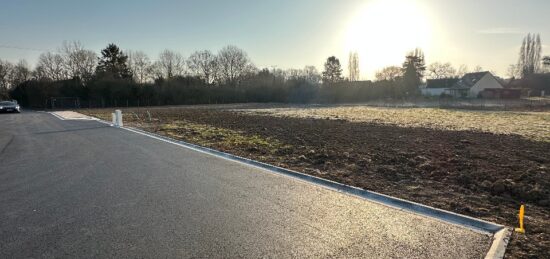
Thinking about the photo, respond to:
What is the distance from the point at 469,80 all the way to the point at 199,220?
7657 cm

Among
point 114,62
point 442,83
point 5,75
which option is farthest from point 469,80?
point 5,75

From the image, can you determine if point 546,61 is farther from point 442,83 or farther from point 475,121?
point 475,121

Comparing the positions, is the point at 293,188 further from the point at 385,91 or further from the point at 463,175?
the point at 385,91

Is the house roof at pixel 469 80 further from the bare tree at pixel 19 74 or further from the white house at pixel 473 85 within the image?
the bare tree at pixel 19 74

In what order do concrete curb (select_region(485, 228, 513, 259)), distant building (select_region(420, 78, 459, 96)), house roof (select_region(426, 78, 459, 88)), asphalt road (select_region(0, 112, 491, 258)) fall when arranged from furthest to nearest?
house roof (select_region(426, 78, 459, 88))
distant building (select_region(420, 78, 459, 96))
asphalt road (select_region(0, 112, 491, 258))
concrete curb (select_region(485, 228, 513, 259))

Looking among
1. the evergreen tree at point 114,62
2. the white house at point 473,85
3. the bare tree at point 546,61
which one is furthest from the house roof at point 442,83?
the evergreen tree at point 114,62

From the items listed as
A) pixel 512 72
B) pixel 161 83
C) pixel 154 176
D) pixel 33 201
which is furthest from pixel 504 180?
pixel 512 72

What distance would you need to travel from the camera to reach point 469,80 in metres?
69.1

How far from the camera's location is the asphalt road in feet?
12.0

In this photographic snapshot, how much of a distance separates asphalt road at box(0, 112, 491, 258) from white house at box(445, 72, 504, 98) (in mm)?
69735

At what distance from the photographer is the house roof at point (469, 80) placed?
67.2 m

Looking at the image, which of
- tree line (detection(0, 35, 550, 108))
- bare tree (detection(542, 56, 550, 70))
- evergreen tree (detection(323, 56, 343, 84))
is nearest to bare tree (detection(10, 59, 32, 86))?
tree line (detection(0, 35, 550, 108))

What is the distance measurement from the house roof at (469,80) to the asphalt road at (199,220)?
71.4m

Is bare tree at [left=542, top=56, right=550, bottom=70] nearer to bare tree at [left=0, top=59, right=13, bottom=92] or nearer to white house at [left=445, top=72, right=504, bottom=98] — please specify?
white house at [left=445, top=72, right=504, bottom=98]
